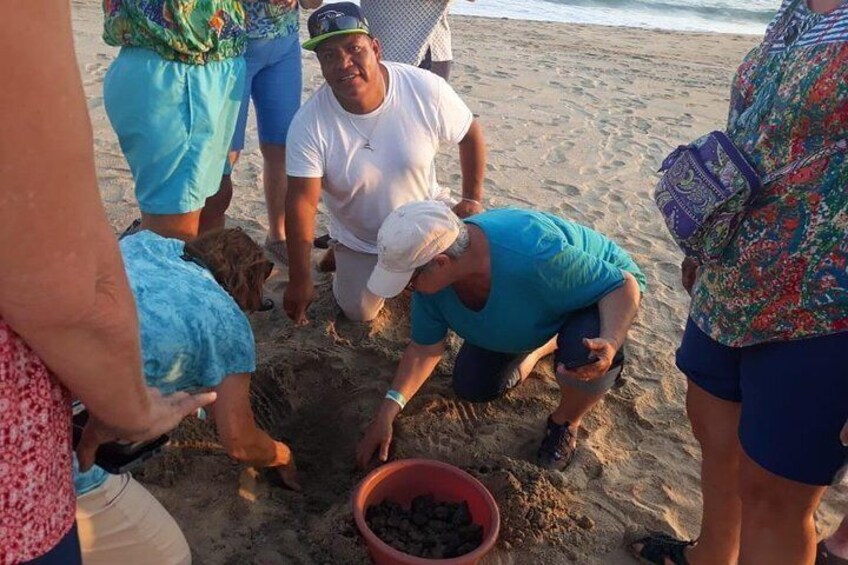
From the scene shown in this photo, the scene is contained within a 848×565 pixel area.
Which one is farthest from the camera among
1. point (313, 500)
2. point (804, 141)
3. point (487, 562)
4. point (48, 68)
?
point (313, 500)

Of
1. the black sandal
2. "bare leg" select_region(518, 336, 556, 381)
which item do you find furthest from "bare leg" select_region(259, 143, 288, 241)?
the black sandal

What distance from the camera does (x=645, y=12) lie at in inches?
730

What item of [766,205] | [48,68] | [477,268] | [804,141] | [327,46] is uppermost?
[48,68]

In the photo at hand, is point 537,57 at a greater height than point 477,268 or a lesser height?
lesser

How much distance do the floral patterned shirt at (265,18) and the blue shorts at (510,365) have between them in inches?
68.1

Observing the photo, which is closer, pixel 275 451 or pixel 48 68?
pixel 48 68

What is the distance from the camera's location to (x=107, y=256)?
1129 mm

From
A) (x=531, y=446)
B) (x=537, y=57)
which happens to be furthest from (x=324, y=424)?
(x=537, y=57)

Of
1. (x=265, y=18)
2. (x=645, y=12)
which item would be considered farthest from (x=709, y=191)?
(x=645, y=12)

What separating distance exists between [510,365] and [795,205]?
1603mm

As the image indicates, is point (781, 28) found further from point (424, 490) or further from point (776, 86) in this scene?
point (424, 490)

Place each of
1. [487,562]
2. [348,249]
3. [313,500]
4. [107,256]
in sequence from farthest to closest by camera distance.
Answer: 1. [348,249]
2. [313,500]
3. [487,562]
4. [107,256]

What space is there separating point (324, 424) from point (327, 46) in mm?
1555

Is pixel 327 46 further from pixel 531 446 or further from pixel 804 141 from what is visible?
pixel 804 141
